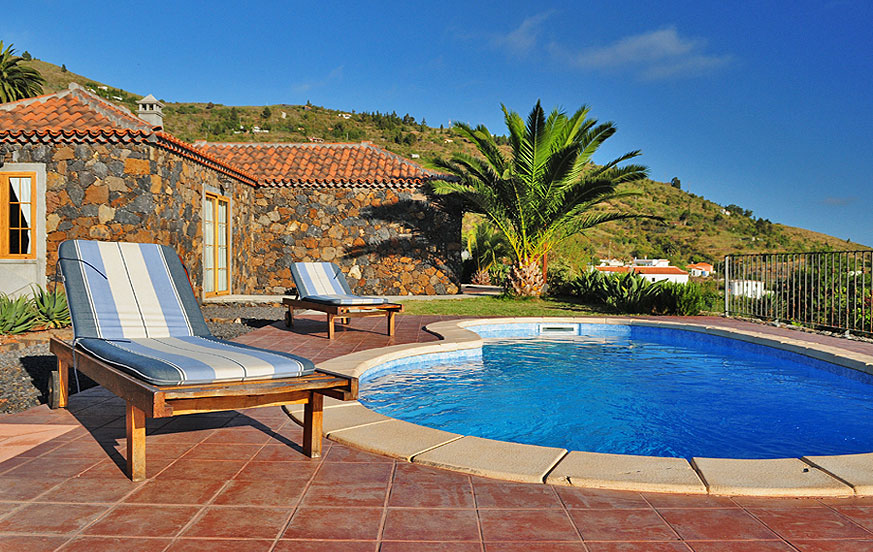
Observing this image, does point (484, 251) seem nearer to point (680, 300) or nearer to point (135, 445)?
point (680, 300)

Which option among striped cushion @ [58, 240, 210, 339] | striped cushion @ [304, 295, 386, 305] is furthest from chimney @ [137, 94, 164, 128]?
striped cushion @ [58, 240, 210, 339]

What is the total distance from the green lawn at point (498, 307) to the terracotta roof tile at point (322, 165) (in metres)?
3.75

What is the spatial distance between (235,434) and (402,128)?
4992 centimetres

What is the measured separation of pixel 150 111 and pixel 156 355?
32.4ft

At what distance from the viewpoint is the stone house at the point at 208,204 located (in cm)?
1053

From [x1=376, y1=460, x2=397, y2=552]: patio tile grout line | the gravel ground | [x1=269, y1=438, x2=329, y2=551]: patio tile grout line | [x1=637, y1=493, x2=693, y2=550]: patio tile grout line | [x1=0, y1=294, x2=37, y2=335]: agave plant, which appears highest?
[x1=0, y1=294, x2=37, y2=335]: agave plant

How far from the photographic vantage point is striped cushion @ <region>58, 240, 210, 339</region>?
4.14 metres

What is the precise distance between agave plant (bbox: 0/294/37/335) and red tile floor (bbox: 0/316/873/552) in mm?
4923

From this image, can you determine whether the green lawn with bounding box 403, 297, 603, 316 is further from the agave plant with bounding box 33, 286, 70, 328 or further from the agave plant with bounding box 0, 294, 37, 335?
the agave plant with bounding box 0, 294, 37, 335

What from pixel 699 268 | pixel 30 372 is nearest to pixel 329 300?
pixel 30 372

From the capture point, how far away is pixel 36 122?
10.8 metres

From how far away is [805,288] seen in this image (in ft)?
34.9

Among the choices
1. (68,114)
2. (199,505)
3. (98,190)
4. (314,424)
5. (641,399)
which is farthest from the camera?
(68,114)

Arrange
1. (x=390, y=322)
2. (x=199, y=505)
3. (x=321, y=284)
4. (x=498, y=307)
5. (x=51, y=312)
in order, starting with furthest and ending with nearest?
(x=498, y=307), (x=321, y=284), (x=390, y=322), (x=51, y=312), (x=199, y=505)
